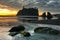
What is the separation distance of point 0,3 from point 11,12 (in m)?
1.07

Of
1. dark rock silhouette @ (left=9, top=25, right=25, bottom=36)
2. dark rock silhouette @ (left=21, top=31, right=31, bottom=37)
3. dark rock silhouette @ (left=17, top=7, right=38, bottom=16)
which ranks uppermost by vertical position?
dark rock silhouette @ (left=17, top=7, right=38, bottom=16)

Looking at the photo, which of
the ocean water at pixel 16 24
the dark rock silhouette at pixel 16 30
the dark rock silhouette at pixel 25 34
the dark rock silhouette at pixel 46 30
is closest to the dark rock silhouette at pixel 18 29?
the dark rock silhouette at pixel 16 30

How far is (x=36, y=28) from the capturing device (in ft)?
55.8

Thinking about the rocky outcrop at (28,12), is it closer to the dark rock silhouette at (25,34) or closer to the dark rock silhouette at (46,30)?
the dark rock silhouette at (46,30)

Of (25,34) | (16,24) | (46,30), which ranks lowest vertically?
(25,34)

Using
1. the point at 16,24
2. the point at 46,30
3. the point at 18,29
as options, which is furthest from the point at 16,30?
the point at 46,30

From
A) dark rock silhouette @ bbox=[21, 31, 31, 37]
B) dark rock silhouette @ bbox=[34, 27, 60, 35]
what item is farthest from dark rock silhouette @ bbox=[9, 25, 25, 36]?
dark rock silhouette @ bbox=[34, 27, 60, 35]

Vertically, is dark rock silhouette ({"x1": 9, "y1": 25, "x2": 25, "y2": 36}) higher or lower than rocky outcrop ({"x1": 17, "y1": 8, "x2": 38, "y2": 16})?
lower

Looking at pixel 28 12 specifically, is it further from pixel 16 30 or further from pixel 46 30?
pixel 46 30

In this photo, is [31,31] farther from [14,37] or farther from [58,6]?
[58,6]

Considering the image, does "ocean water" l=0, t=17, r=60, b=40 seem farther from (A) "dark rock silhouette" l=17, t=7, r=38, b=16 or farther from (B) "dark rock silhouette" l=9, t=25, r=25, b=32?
(A) "dark rock silhouette" l=17, t=7, r=38, b=16

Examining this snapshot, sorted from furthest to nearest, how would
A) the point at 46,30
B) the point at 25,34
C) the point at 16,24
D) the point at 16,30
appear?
the point at 16,24 < the point at 46,30 < the point at 16,30 < the point at 25,34

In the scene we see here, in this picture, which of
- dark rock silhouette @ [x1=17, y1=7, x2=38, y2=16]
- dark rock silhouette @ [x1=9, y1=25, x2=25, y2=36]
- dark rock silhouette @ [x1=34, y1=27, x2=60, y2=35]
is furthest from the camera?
dark rock silhouette @ [x1=17, y1=7, x2=38, y2=16]

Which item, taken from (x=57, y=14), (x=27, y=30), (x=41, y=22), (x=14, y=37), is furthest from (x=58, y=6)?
(x=14, y=37)
